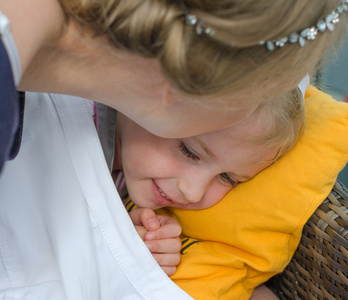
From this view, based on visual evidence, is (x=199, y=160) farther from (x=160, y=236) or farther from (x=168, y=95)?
(x=168, y=95)

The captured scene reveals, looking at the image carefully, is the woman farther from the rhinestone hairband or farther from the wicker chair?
the wicker chair

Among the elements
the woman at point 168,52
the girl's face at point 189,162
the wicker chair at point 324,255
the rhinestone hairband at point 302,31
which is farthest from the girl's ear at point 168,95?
the wicker chair at point 324,255

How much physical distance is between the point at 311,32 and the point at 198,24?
16 centimetres

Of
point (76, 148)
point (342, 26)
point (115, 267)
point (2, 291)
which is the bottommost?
point (2, 291)

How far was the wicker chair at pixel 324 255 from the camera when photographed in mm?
891

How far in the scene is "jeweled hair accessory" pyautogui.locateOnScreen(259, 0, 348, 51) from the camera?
56 cm

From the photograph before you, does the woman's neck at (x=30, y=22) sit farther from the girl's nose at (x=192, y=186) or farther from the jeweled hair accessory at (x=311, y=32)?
the girl's nose at (x=192, y=186)

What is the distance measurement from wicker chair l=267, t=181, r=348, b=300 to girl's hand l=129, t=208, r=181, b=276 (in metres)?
0.28

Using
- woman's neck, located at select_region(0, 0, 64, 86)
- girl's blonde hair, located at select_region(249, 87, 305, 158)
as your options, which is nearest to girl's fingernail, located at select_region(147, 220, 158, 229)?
girl's blonde hair, located at select_region(249, 87, 305, 158)

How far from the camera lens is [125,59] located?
0.60m

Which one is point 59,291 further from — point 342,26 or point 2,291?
point 342,26

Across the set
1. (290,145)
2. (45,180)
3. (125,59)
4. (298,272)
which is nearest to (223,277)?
(298,272)

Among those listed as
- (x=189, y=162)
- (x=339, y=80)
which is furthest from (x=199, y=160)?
(x=339, y=80)

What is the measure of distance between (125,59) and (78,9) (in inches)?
3.4
